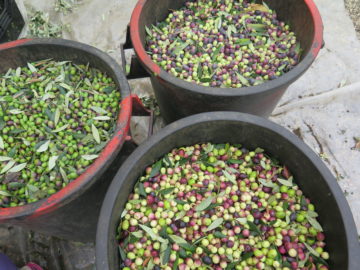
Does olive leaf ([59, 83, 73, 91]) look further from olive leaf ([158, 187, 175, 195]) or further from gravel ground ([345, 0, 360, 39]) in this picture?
gravel ground ([345, 0, 360, 39])

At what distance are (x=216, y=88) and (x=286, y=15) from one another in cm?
106

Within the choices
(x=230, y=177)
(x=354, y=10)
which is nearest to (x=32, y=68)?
(x=230, y=177)

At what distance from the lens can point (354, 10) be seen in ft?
10.9

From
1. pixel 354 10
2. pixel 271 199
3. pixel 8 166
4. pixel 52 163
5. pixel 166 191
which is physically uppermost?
pixel 354 10

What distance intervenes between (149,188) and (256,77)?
103 cm

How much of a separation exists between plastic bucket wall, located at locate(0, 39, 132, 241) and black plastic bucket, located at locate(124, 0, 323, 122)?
25 centimetres

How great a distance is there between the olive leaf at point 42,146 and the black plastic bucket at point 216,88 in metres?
0.73

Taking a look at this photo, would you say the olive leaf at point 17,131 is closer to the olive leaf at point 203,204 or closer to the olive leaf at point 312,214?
the olive leaf at point 203,204

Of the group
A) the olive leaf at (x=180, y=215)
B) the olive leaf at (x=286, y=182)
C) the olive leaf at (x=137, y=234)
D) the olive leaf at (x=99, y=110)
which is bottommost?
the olive leaf at (x=137, y=234)

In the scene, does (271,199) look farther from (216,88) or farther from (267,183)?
(216,88)

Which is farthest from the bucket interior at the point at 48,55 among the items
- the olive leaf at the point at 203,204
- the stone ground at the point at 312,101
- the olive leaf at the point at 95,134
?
the olive leaf at the point at 203,204

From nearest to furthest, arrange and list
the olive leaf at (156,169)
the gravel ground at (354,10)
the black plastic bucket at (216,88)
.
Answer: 1. the olive leaf at (156,169)
2. the black plastic bucket at (216,88)
3. the gravel ground at (354,10)

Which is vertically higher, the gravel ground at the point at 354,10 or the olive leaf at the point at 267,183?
the gravel ground at the point at 354,10

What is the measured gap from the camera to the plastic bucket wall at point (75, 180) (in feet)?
4.80
